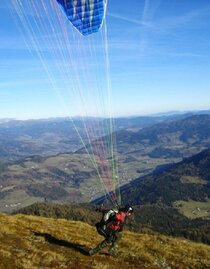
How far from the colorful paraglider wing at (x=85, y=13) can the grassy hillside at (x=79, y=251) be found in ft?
49.9

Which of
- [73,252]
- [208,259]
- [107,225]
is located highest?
[107,225]

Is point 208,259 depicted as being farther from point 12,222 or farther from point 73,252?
point 12,222

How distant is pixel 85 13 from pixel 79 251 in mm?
16248

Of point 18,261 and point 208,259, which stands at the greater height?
point 18,261

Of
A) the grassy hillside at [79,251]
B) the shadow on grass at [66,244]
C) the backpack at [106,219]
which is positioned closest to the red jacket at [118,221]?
the backpack at [106,219]

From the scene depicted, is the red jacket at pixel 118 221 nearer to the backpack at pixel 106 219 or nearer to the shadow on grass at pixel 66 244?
the backpack at pixel 106 219

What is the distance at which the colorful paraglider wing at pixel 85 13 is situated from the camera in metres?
25.2

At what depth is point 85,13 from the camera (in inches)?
1016

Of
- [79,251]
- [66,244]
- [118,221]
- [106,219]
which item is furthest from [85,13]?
[66,244]

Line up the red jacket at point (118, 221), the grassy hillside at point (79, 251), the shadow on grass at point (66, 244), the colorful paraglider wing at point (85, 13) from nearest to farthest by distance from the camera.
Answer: the grassy hillside at point (79, 251)
the colorful paraglider wing at point (85, 13)
the red jacket at point (118, 221)
the shadow on grass at point (66, 244)

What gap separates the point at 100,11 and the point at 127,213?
13.7 m

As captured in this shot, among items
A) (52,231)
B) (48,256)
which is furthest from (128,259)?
(52,231)

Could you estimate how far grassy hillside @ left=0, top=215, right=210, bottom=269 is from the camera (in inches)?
914

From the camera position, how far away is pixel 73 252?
84.9 ft
